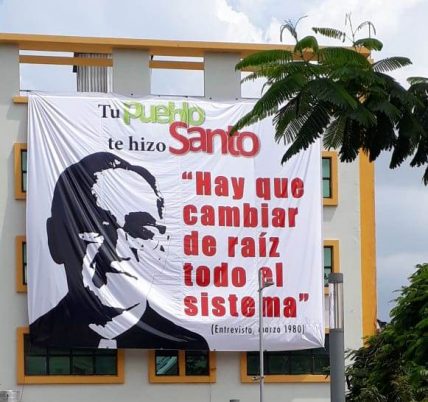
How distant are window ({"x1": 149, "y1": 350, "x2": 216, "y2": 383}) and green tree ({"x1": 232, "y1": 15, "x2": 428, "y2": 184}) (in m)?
35.7

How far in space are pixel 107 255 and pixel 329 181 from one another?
889 centimetres

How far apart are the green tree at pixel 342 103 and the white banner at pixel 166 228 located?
33.0m

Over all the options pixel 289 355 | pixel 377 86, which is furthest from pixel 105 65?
pixel 377 86

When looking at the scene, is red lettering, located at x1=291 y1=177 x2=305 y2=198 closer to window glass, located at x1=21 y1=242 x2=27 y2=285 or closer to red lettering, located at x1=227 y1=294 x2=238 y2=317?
red lettering, located at x1=227 y1=294 x2=238 y2=317

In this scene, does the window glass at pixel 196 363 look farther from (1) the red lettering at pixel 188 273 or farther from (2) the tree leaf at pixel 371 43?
(2) the tree leaf at pixel 371 43

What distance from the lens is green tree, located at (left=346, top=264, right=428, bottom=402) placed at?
31.3 m

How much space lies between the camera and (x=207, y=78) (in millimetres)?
49094

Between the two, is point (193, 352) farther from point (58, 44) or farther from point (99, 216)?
point (58, 44)

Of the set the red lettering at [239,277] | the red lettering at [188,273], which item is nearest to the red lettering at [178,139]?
the red lettering at [188,273]

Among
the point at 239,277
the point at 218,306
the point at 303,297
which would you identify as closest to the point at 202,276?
the point at 218,306

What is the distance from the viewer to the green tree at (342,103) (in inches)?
499

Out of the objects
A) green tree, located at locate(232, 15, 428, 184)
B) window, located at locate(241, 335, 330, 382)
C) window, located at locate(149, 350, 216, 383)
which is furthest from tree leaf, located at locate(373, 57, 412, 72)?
window, located at locate(241, 335, 330, 382)

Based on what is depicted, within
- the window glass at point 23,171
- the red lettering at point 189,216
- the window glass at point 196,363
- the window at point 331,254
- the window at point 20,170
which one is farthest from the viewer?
the window at point 331,254

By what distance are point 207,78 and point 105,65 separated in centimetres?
363
